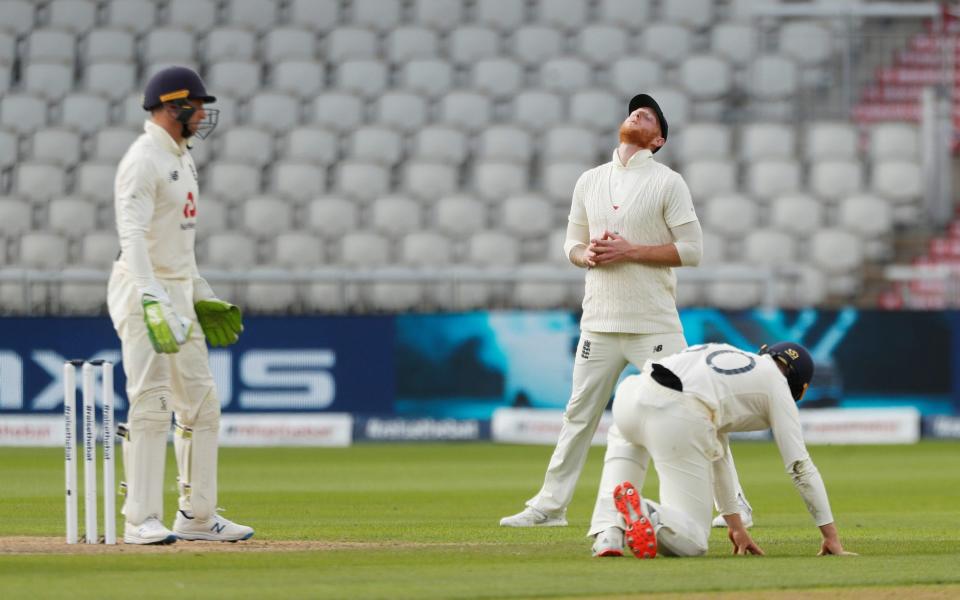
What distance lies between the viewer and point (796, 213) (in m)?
19.8

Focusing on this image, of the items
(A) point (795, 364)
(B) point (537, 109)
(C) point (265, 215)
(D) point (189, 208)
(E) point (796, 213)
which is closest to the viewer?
(A) point (795, 364)

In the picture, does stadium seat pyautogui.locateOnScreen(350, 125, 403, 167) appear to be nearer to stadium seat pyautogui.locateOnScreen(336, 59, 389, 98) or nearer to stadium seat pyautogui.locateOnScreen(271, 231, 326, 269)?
stadium seat pyautogui.locateOnScreen(336, 59, 389, 98)

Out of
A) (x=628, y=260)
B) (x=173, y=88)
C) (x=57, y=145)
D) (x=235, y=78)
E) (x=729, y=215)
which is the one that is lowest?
(x=628, y=260)

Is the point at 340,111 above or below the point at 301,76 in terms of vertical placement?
below

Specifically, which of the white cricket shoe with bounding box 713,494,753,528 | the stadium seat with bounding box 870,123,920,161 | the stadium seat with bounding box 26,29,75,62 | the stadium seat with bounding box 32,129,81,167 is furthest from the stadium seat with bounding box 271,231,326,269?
the white cricket shoe with bounding box 713,494,753,528

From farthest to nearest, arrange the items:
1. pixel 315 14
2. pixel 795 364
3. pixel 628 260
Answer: pixel 315 14
pixel 628 260
pixel 795 364

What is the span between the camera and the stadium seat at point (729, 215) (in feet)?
63.9

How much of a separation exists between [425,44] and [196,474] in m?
15.6

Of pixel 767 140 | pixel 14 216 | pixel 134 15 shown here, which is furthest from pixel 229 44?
pixel 767 140

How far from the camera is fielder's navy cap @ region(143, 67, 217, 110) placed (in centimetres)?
723

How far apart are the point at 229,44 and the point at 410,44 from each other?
8.07ft

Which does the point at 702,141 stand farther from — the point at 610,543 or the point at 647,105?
the point at 610,543

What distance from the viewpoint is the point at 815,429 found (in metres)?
16.8

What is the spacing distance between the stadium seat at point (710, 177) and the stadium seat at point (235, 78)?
234 inches
